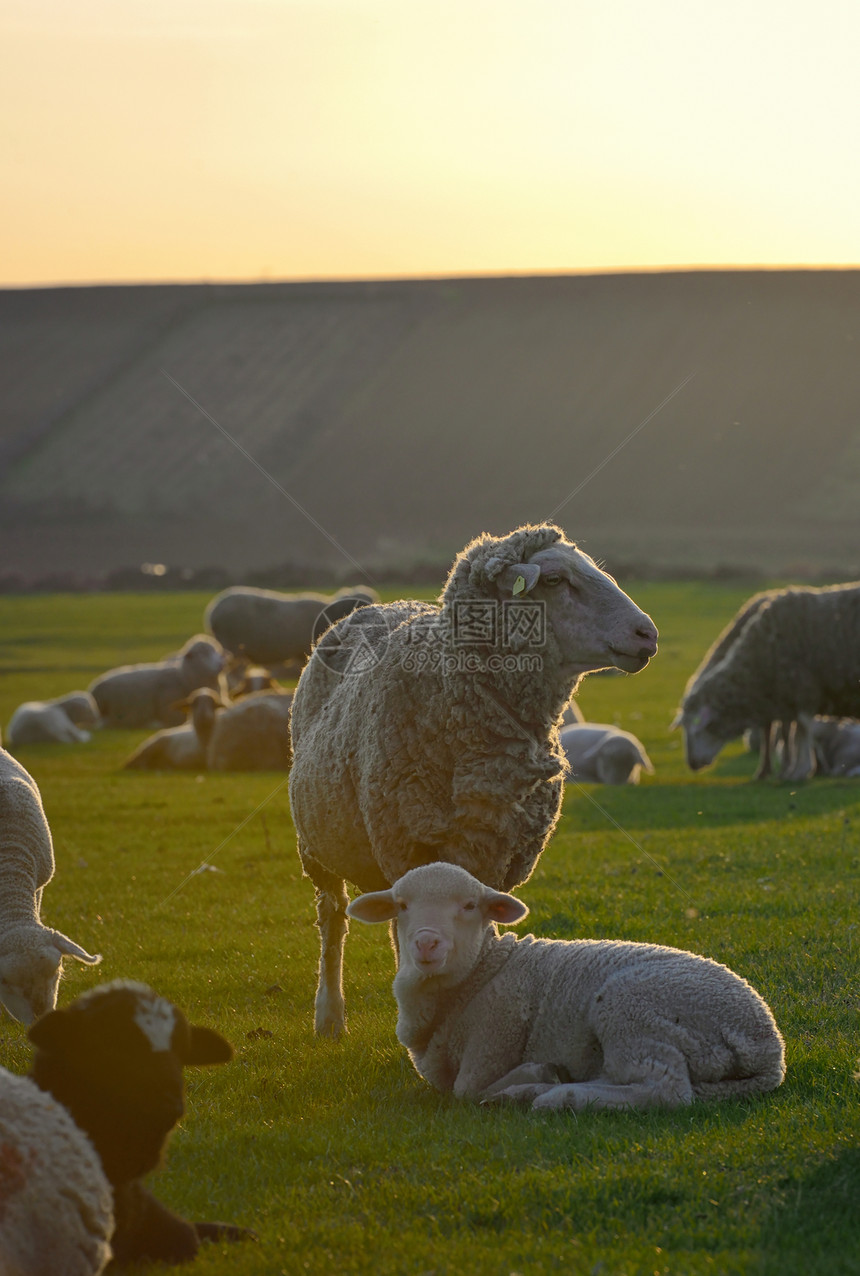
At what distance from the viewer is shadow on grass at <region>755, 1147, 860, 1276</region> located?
3.47 metres

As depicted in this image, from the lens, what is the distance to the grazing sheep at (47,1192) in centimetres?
326

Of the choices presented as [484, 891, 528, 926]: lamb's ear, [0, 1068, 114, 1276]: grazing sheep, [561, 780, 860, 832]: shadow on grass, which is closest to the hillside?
[561, 780, 860, 832]: shadow on grass

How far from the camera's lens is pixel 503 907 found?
17.2 feet

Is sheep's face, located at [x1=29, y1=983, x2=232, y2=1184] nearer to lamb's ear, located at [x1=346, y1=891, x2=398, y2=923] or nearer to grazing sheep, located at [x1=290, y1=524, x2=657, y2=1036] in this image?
lamb's ear, located at [x1=346, y1=891, x2=398, y2=923]

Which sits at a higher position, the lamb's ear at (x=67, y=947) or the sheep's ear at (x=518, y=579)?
the sheep's ear at (x=518, y=579)

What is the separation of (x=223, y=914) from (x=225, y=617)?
22.3 metres

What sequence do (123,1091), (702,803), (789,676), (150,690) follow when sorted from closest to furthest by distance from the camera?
(123,1091) → (702,803) → (789,676) → (150,690)

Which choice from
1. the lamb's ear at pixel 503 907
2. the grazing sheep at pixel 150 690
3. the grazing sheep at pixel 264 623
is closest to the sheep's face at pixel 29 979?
the lamb's ear at pixel 503 907

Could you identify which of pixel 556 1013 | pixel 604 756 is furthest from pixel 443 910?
pixel 604 756

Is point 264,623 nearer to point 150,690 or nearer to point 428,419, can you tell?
point 150,690

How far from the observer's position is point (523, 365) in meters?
114

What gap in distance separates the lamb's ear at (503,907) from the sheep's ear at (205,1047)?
5.29 ft

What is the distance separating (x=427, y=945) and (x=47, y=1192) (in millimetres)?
1938

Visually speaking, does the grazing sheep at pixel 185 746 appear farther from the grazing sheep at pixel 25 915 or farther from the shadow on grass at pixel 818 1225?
the shadow on grass at pixel 818 1225
